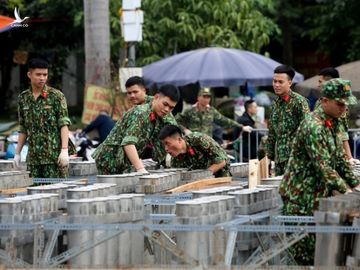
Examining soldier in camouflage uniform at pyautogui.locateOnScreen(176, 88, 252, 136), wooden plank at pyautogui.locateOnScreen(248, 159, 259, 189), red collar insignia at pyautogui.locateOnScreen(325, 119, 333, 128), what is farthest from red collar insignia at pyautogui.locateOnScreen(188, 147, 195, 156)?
soldier in camouflage uniform at pyautogui.locateOnScreen(176, 88, 252, 136)

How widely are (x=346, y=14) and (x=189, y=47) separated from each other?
205 inches

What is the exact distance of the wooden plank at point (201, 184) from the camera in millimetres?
11562

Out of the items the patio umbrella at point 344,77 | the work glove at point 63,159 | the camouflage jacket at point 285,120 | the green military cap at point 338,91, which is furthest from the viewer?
the patio umbrella at point 344,77

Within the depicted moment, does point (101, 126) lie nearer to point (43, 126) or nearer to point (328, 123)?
point (43, 126)

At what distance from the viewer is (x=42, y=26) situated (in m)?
38.0

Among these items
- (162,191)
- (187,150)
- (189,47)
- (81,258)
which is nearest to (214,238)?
(81,258)

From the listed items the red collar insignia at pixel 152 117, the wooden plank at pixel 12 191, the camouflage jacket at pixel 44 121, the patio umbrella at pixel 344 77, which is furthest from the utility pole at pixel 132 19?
→ the wooden plank at pixel 12 191

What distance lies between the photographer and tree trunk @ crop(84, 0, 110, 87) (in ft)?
79.7

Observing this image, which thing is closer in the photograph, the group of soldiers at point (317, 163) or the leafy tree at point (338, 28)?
the group of soldiers at point (317, 163)

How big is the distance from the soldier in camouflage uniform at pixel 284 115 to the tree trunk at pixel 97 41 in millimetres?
10329

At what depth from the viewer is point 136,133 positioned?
13.2 meters

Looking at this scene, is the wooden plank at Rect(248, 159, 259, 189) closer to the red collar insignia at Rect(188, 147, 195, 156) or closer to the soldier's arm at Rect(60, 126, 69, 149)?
the red collar insignia at Rect(188, 147, 195, 156)

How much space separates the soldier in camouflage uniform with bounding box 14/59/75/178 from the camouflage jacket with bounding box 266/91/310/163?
85.9 inches

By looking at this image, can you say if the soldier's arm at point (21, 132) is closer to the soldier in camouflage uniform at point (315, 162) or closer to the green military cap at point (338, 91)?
the soldier in camouflage uniform at point (315, 162)
